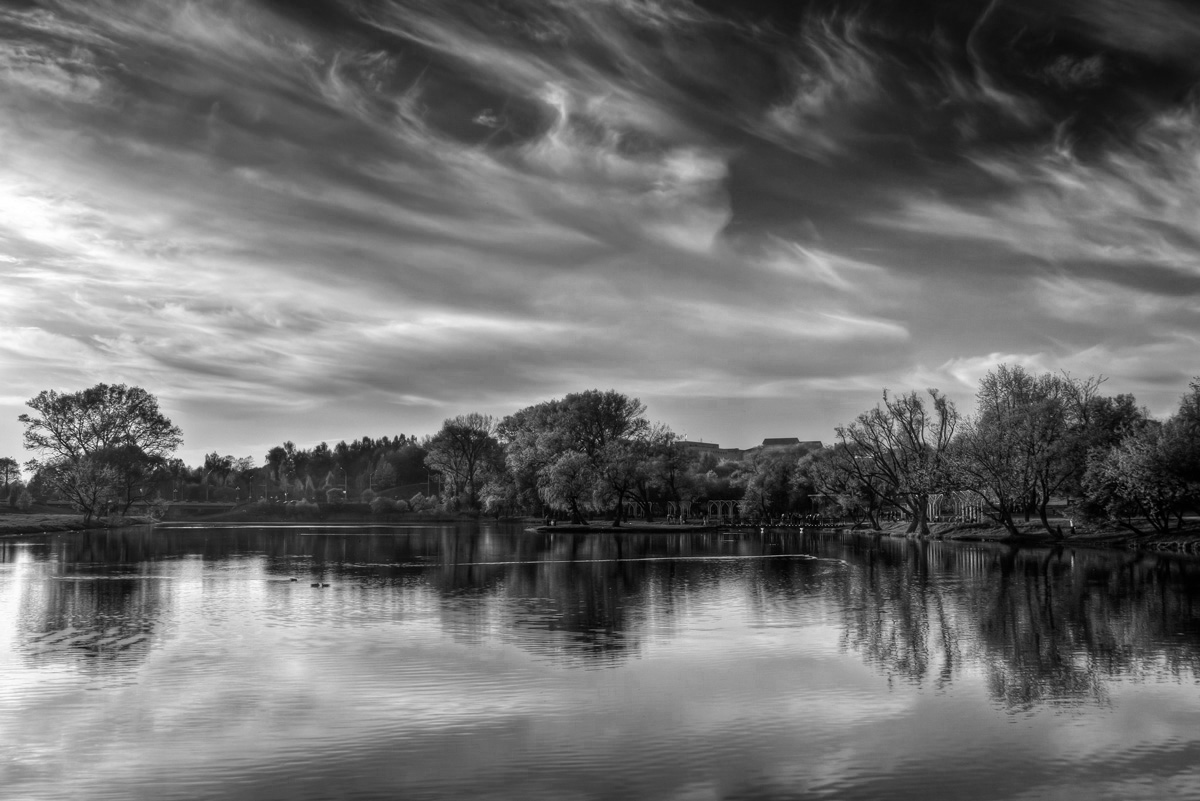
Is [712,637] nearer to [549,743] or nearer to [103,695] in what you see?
[549,743]

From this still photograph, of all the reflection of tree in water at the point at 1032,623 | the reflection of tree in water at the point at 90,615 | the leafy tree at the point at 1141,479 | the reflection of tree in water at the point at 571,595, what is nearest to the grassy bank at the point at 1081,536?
the leafy tree at the point at 1141,479

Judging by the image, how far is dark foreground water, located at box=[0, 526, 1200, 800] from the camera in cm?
1353

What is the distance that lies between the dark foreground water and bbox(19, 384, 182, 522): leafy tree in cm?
8511

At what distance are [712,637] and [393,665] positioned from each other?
28.5ft

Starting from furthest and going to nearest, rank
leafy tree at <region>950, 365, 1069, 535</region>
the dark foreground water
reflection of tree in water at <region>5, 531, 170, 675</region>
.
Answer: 1. leafy tree at <region>950, 365, 1069, 535</region>
2. reflection of tree in water at <region>5, 531, 170, 675</region>
3. the dark foreground water

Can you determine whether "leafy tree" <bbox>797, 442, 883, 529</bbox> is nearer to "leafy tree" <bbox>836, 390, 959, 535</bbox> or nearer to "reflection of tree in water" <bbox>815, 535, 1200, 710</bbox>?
"leafy tree" <bbox>836, 390, 959, 535</bbox>

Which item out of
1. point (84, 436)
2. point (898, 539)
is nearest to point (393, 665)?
point (898, 539)

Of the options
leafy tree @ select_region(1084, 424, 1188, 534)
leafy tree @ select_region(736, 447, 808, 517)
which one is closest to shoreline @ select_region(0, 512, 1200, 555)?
leafy tree @ select_region(1084, 424, 1188, 534)

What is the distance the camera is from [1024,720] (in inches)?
655

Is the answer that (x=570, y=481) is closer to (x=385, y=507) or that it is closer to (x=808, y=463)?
Result: (x=808, y=463)

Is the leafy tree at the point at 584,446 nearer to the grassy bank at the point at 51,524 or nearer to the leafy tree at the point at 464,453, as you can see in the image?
the leafy tree at the point at 464,453

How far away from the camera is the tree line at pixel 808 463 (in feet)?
236

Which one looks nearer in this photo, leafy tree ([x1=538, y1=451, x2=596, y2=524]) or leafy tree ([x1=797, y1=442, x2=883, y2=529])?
leafy tree ([x1=797, y1=442, x2=883, y2=529])

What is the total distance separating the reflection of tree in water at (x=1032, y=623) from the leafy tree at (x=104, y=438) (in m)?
97.7
